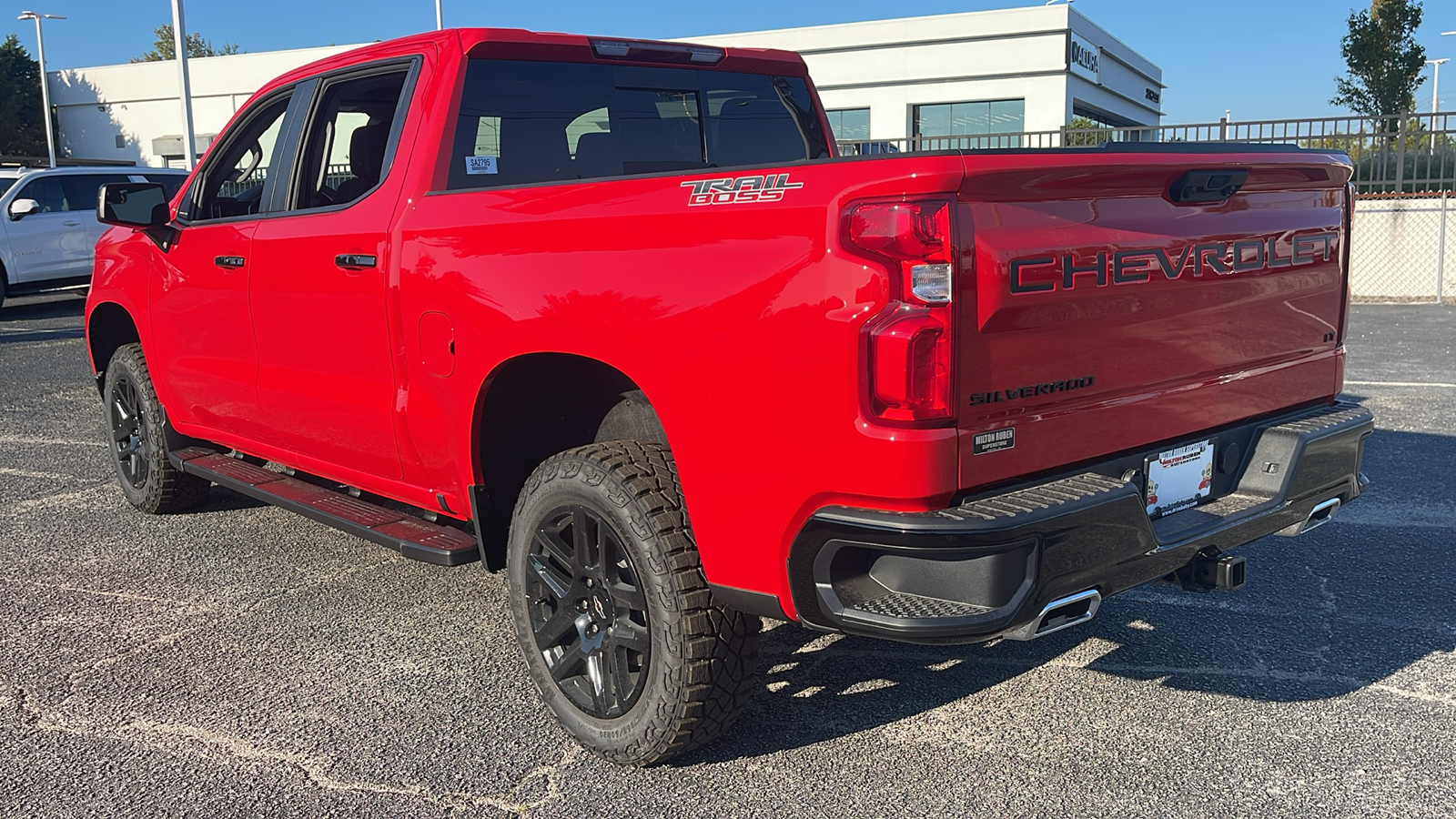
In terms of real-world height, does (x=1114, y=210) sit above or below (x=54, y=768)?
above

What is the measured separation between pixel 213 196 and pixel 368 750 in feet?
9.18

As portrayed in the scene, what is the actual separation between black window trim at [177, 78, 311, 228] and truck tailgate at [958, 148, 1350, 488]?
3.08 meters

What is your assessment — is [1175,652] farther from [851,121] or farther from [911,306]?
[851,121]

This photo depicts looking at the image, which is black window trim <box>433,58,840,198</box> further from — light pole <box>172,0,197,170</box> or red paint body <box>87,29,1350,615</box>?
light pole <box>172,0,197,170</box>

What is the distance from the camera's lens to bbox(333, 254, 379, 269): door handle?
3.84 meters

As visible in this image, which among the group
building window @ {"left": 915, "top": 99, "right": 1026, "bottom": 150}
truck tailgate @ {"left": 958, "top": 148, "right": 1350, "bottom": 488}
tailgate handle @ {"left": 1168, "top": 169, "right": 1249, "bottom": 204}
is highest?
building window @ {"left": 915, "top": 99, "right": 1026, "bottom": 150}

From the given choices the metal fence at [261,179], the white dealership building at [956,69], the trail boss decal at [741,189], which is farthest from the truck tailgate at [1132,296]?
the white dealership building at [956,69]

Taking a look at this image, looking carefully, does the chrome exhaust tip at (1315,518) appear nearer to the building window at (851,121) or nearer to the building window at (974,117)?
the building window at (974,117)

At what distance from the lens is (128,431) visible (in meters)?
6.01

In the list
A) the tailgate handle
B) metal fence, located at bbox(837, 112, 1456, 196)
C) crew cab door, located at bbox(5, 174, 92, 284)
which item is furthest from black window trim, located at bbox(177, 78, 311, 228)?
crew cab door, located at bbox(5, 174, 92, 284)

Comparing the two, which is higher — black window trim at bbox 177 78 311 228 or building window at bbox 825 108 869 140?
building window at bbox 825 108 869 140

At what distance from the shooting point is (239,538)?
548 centimetres

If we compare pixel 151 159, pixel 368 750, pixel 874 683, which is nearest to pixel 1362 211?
pixel 874 683

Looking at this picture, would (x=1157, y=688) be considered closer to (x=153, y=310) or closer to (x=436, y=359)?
(x=436, y=359)
